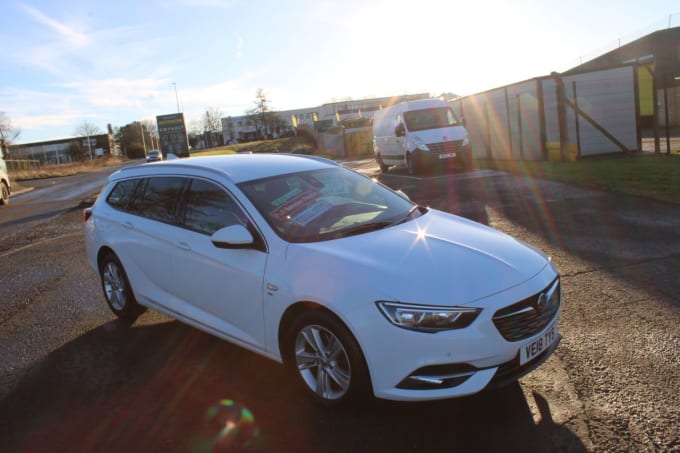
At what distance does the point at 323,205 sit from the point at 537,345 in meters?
1.85

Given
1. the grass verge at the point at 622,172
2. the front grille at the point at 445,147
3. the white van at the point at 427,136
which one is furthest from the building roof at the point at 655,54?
the front grille at the point at 445,147

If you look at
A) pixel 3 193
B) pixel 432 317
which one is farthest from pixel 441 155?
pixel 3 193

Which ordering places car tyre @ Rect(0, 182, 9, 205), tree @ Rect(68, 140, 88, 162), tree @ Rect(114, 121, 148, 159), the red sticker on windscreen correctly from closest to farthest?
the red sticker on windscreen, car tyre @ Rect(0, 182, 9, 205), tree @ Rect(68, 140, 88, 162), tree @ Rect(114, 121, 148, 159)

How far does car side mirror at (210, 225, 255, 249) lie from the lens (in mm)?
3859

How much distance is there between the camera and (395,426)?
3.39m

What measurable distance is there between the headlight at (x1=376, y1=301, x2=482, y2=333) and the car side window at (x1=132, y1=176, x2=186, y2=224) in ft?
8.02

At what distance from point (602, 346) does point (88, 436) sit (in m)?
3.69

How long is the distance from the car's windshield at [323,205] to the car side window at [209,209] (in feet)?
0.56

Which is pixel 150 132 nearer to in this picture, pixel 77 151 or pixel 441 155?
pixel 77 151

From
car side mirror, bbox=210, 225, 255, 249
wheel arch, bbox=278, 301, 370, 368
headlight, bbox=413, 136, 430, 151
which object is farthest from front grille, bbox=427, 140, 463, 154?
wheel arch, bbox=278, 301, 370, 368

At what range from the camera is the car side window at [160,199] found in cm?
490

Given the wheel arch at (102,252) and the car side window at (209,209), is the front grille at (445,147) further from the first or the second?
the car side window at (209,209)

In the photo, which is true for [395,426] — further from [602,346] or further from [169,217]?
[169,217]

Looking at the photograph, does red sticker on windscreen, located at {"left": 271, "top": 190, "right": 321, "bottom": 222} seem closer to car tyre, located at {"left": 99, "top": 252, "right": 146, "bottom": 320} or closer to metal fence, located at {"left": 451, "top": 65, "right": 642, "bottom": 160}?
car tyre, located at {"left": 99, "top": 252, "right": 146, "bottom": 320}
